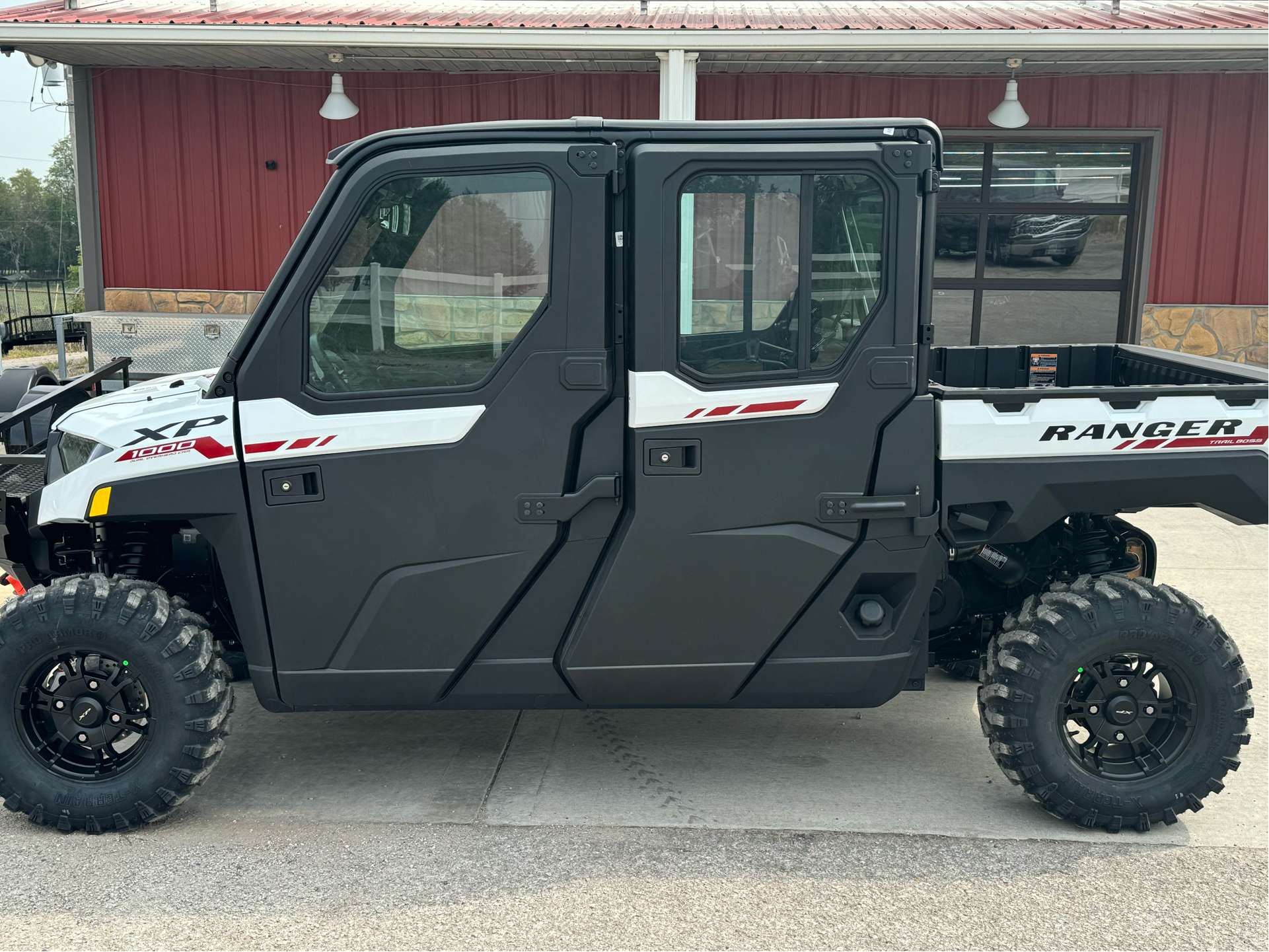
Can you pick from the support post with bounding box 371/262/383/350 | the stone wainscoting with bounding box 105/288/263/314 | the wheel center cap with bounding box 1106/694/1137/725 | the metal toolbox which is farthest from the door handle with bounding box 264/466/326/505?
the stone wainscoting with bounding box 105/288/263/314

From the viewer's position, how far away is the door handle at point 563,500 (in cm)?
356

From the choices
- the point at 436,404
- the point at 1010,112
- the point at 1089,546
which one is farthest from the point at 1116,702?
the point at 1010,112

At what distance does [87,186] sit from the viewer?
1173 centimetres

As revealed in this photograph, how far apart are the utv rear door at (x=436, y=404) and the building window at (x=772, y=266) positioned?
28cm

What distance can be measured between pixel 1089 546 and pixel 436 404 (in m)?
2.54

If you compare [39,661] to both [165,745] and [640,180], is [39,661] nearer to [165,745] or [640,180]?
[165,745]

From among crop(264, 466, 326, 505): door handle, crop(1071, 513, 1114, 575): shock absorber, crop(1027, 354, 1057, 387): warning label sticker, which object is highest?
crop(1027, 354, 1057, 387): warning label sticker

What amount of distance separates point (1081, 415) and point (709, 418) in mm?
1229

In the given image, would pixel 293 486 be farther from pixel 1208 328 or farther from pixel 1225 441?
pixel 1208 328

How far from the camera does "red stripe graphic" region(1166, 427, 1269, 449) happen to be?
3.71 metres

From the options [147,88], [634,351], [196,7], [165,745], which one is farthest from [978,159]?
[165,745]

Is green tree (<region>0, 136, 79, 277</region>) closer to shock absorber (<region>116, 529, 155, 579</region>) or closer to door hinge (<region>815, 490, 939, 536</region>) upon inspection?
shock absorber (<region>116, 529, 155, 579</region>)

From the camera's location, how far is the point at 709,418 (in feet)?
11.6

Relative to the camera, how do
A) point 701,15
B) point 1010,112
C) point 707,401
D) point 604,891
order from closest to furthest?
point 604,891, point 707,401, point 701,15, point 1010,112
